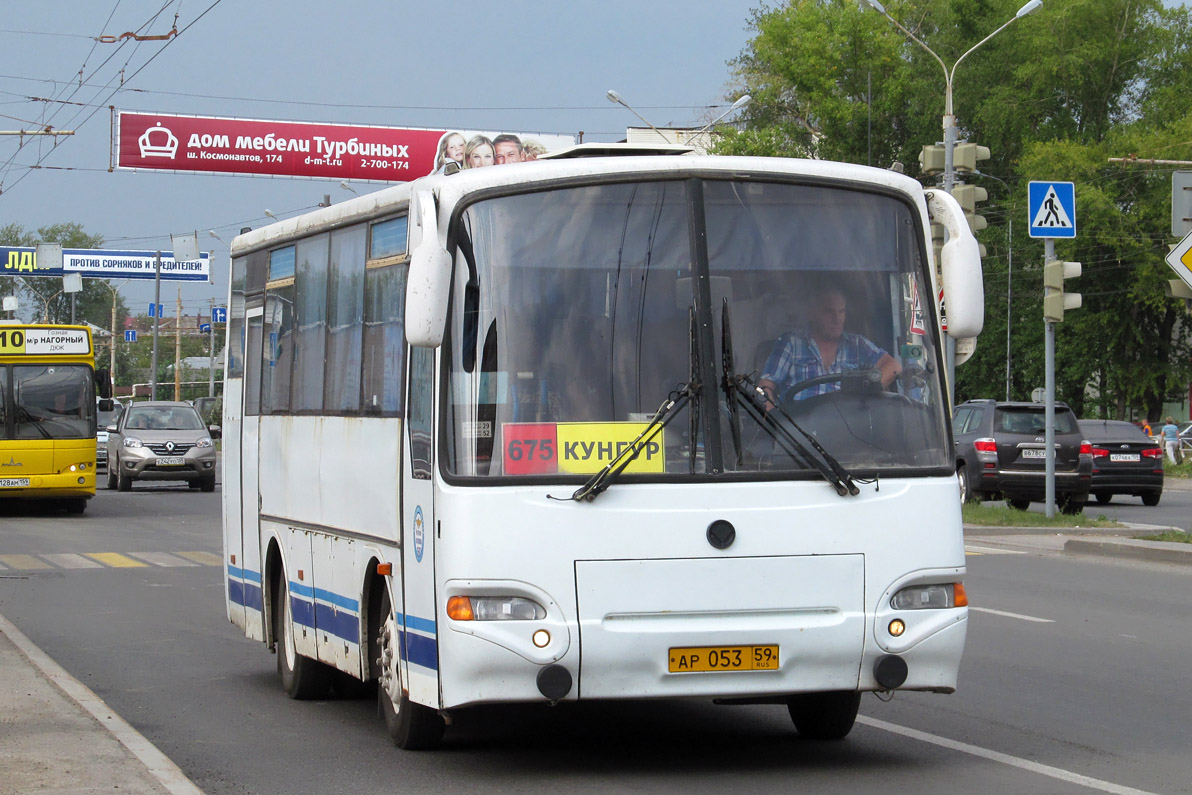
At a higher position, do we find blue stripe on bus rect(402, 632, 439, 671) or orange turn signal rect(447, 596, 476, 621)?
orange turn signal rect(447, 596, 476, 621)

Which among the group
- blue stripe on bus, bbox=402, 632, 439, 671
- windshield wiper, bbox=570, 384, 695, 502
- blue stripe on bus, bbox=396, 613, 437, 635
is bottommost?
blue stripe on bus, bbox=402, 632, 439, 671

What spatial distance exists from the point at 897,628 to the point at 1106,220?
188ft

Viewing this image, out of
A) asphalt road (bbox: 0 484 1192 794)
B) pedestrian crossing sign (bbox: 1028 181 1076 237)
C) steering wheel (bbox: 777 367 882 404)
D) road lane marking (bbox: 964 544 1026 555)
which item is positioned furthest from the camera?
pedestrian crossing sign (bbox: 1028 181 1076 237)

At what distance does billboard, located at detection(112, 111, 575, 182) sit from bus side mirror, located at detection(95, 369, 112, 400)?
2127 cm

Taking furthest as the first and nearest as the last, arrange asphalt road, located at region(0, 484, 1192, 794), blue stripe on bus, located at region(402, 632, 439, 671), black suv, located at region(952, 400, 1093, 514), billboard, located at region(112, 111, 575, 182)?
billboard, located at region(112, 111, 575, 182)
black suv, located at region(952, 400, 1093, 514)
asphalt road, located at region(0, 484, 1192, 794)
blue stripe on bus, located at region(402, 632, 439, 671)

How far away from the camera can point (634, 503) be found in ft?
23.6

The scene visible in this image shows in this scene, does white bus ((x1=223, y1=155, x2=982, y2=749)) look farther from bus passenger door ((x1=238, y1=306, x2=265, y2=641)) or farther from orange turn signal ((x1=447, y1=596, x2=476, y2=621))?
bus passenger door ((x1=238, y1=306, x2=265, y2=641))

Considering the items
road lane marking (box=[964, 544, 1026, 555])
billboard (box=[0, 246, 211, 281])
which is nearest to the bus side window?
road lane marking (box=[964, 544, 1026, 555])

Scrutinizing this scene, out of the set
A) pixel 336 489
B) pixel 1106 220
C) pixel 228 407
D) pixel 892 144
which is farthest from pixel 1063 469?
pixel 892 144

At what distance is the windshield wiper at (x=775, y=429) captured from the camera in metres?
7.38

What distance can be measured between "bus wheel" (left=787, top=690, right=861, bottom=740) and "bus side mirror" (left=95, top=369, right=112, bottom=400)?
77.1ft

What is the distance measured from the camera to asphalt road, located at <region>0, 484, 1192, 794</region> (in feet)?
25.0

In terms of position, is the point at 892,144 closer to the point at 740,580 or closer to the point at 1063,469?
the point at 1063,469

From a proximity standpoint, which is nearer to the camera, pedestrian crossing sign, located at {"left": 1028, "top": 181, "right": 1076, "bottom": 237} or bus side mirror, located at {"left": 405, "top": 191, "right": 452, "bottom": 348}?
bus side mirror, located at {"left": 405, "top": 191, "right": 452, "bottom": 348}
